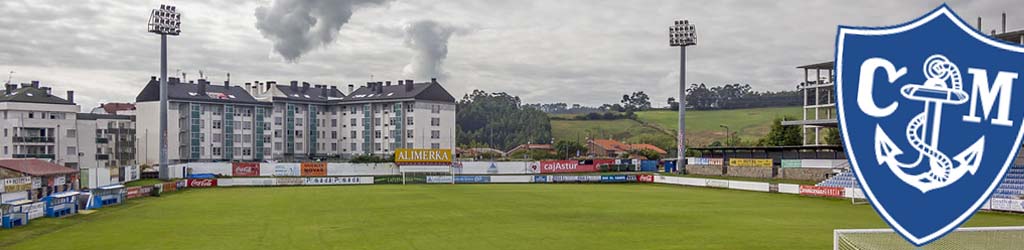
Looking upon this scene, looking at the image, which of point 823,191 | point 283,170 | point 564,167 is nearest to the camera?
point 823,191

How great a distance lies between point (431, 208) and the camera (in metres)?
49.7

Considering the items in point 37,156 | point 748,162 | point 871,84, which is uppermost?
point 871,84

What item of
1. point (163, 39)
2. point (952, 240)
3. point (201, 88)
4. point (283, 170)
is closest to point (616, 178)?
point (283, 170)

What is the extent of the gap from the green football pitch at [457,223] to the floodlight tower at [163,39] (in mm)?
20884

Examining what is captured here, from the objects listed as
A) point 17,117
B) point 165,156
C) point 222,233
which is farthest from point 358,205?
point 17,117

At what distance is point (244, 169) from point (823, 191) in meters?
59.7

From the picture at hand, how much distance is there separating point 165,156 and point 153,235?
4890 cm

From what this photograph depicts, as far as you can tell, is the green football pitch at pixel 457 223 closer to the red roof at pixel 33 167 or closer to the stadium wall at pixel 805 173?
the red roof at pixel 33 167

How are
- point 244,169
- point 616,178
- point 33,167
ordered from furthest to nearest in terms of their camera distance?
point 616,178 → point 244,169 → point 33,167

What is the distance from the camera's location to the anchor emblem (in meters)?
14.6

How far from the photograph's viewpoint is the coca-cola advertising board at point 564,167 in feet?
333

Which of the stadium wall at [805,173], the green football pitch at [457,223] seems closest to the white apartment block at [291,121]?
the green football pitch at [457,223]

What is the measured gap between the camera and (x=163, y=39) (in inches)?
3137

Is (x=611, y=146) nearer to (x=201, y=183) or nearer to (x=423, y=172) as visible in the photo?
(x=423, y=172)
